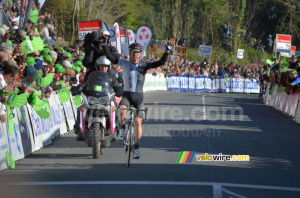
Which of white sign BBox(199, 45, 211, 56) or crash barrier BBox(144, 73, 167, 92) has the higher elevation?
white sign BBox(199, 45, 211, 56)

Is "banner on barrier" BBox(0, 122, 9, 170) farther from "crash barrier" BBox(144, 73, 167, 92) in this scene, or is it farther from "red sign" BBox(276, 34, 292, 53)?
"crash barrier" BBox(144, 73, 167, 92)

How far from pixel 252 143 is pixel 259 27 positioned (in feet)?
245

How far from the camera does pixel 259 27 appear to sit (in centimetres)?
9000

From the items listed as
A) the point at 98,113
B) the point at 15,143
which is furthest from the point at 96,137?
the point at 15,143

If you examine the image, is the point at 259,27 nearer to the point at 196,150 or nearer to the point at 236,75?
the point at 236,75

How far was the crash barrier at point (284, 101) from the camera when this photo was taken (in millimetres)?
26455

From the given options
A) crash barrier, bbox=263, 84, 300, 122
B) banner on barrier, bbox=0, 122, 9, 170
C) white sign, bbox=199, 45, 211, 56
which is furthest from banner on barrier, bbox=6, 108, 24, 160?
white sign, bbox=199, 45, 211, 56

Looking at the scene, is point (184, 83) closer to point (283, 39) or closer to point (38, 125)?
point (283, 39)

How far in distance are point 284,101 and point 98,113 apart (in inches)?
729

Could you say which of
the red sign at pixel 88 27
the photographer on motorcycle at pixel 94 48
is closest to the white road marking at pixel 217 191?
the photographer on motorcycle at pixel 94 48

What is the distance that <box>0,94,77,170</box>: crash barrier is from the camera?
12398mm

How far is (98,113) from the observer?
13.5 meters

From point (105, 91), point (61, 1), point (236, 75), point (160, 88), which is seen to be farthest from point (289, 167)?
point (236, 75)

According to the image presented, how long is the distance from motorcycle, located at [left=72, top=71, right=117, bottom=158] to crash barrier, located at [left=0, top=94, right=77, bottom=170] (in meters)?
1.16
